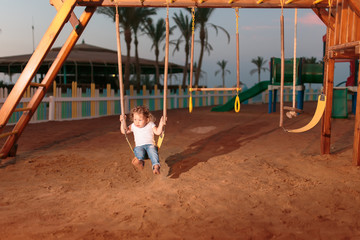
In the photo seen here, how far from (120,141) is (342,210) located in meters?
5.88

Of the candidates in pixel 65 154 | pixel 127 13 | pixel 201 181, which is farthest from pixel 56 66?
pixel 127 13

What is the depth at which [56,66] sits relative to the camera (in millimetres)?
6297

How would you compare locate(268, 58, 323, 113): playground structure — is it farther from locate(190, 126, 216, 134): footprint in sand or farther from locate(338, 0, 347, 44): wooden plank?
locate(338, 0, 347, 44): wooden plank

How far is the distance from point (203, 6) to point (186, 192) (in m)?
3.21

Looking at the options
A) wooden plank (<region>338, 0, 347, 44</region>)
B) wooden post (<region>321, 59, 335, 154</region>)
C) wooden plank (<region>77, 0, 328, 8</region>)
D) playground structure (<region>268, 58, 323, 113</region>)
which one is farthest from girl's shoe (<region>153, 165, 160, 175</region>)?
playground structure (<region>268, 58, 323, 113</region>)

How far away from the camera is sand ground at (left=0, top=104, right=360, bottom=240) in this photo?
3324 millimetres

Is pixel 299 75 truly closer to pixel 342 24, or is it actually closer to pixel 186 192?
pixel 342 24

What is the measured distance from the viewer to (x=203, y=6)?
6066 millimetres

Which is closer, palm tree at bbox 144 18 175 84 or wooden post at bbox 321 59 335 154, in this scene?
wooden post at bbox 321 59 335 154

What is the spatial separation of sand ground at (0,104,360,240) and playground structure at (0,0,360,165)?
714mm

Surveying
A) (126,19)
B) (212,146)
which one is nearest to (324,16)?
(212,146)

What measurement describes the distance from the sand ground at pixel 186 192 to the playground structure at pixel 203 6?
0.71 meters

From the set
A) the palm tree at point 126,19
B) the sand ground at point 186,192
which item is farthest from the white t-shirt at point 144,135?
the palm tree at point 126,19

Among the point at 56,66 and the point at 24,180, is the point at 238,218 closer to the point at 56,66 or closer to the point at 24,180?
the point at 24,180
